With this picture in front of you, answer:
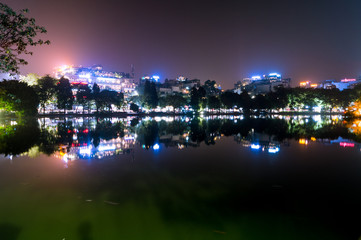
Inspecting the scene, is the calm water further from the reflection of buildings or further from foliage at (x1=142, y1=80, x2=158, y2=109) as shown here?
foliage at (x1=142, y1=80, x2=158, y2=109)

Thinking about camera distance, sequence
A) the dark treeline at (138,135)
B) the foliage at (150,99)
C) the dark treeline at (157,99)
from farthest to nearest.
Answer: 1. the foliage at (150,99)
2. the dark treeline at (157,99)
3. the dark treeline at (138,135)

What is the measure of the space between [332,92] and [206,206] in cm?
13389

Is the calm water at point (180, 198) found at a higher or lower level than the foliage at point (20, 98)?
lower

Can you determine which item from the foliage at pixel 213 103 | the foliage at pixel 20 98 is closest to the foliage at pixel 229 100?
the foliage at pixel 213 103

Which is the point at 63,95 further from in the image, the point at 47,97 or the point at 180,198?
the point at 180,198

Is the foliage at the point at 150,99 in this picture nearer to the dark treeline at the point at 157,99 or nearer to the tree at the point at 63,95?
the dark treeline at the point at 157,99

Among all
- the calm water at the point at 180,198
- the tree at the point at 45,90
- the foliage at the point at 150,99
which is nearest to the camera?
the calm water at the point at 180,198

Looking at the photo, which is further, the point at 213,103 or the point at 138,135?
the point at 213,103

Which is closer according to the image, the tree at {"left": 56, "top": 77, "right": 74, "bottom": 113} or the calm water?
the calm water

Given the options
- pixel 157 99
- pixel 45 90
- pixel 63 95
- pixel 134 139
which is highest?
pixel 45 90

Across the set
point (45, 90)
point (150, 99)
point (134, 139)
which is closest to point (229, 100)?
point (150, 99)

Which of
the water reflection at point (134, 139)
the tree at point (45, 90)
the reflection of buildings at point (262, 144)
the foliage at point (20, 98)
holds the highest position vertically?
the tree at point (45, 90)

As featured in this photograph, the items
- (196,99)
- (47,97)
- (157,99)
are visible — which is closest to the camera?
(47,97)

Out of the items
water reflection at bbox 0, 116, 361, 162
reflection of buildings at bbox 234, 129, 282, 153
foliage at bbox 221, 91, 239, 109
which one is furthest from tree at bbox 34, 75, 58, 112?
reflection of buildings at bbox 234, 129, 282, 153
